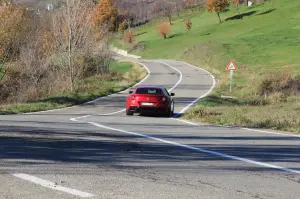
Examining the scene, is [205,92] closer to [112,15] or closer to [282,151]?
[282,151]

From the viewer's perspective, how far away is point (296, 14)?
96.6 m

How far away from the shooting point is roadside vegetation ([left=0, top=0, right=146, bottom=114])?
114ft

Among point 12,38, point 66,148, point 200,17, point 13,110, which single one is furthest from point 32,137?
point 200,17

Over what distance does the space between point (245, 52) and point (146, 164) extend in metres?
61.0

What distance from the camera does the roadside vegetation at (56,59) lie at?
34.7m

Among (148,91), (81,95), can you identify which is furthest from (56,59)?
(148,91)

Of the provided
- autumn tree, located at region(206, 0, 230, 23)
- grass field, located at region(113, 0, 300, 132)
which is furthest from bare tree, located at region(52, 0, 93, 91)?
autumn tree, located at region(206, 0, 230, 23)

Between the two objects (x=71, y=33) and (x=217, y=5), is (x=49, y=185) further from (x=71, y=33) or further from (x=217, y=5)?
(x=217, y=5)

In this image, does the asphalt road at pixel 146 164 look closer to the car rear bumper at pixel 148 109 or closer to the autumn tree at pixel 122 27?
the car rear bumper at pixel 148 109

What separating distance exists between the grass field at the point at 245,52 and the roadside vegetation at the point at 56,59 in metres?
8.68

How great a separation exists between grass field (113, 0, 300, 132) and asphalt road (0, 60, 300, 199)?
479 centimetres

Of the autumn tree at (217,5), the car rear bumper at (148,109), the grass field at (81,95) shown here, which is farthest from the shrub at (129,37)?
the car rear bumper at (148,109)

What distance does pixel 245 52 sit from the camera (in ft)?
223

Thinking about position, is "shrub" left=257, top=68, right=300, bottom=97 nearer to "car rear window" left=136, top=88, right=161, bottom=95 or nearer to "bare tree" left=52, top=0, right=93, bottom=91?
"bare tree" left=52, top=0, right=93, bottom=91
